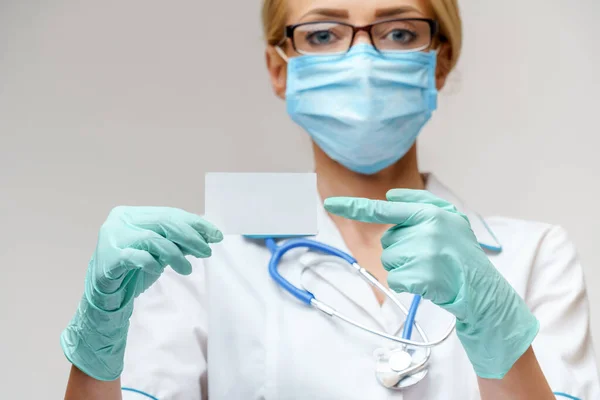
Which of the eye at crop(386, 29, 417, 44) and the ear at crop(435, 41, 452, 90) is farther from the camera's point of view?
the ear at crop(435, 41, 452, 90)

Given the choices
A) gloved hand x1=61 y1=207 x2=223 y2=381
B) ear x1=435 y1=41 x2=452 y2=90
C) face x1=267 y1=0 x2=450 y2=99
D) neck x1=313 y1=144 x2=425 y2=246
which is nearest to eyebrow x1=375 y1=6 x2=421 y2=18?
face x1=267 y1=0 x2=450 y2=99

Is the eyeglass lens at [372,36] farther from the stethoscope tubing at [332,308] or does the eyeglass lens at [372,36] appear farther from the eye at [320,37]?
the stethoscope tubing at [332,308]

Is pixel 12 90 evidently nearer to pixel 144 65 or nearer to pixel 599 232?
pixel 144 65

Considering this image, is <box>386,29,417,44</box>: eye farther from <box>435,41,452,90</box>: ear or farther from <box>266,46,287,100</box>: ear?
<box>266,46,287,100</box>: ear

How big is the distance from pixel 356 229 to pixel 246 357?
1.11 feet

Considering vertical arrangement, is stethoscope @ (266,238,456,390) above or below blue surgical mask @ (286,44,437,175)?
below

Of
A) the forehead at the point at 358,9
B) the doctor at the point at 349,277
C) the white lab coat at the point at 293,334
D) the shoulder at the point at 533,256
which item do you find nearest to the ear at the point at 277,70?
the doctor at the point at 349,277

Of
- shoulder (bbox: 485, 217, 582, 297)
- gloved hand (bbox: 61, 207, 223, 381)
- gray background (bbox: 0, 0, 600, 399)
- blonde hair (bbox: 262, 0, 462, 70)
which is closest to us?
gloved hand (bbox: 61, 207, 223, 381)

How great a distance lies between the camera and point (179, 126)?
6.41 feet

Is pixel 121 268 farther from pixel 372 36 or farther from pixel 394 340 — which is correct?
pixel 372 36

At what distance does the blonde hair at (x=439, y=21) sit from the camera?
1.51 meters

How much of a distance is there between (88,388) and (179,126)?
0.89 meters

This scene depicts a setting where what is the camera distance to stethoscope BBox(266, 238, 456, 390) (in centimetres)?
124

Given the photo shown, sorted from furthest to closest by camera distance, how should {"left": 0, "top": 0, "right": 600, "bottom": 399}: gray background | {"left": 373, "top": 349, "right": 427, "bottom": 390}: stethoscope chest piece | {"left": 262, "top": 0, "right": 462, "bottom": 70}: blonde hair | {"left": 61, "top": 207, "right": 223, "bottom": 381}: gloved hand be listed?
{"left": 0, "top": 0, "right": 600, "bottom": 399}: gray background
{"left": 262, "top": 0, "right": 462, "bottom": 70}: blonde hair
{"left": 373, "top": 349, "right": 427, "bottom": 390}: stethoscope chest piece
{"left": 61, "top": 207, "right": 223, "bottom": 381}: gloved hand
